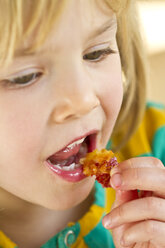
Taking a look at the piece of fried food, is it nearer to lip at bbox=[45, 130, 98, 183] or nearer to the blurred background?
lip at bbox=[45, 130, 98, 183]

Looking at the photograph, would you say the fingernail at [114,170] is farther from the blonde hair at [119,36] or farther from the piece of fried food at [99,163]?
the blonde hair at [119,36]

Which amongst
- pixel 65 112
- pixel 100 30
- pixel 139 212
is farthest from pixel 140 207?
pixel 100 30

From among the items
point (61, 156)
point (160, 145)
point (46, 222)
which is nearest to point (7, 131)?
point (61, 156)

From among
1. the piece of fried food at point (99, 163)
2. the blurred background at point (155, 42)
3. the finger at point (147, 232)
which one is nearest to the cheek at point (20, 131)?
the piece of fried food at point (99, 163)

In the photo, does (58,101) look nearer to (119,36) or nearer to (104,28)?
(104,28)

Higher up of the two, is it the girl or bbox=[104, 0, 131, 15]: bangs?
bbox=[104, 0, 131, 15]: bangs

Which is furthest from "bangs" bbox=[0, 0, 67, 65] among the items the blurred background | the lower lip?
the blurred background
